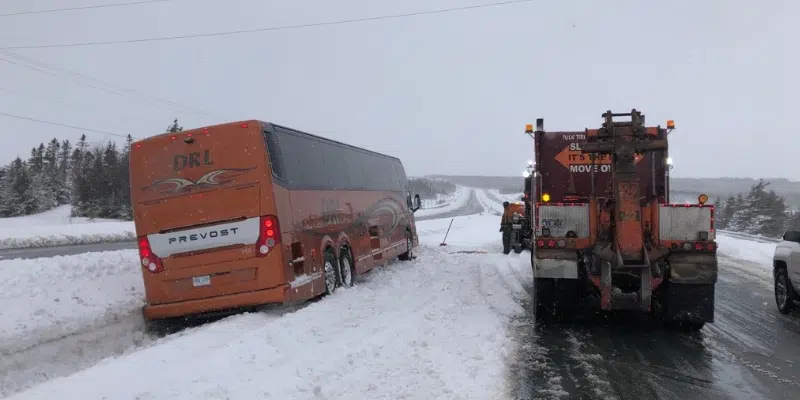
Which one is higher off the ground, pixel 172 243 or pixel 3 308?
pixel 172 243

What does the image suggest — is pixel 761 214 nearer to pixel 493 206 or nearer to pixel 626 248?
pixel 493 206

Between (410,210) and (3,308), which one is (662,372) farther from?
(410,210)

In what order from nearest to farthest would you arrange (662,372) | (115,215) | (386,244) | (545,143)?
(662,372)
(545,143)
(386,244)
(115,215)

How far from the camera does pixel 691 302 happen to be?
7125mm

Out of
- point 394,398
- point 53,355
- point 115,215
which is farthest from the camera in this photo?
point 115,215

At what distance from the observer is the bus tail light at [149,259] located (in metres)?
7.98

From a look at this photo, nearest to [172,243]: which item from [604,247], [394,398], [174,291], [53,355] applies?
[174,291]

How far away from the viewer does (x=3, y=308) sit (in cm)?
787

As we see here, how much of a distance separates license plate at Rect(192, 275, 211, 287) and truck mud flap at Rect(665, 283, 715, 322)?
21.4 ft

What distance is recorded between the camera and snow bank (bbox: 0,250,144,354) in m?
7.45

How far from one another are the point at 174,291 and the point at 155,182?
1681 mm

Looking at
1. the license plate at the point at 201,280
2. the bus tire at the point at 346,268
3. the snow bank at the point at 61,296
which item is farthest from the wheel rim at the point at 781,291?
the snow bank at the point at 61,296

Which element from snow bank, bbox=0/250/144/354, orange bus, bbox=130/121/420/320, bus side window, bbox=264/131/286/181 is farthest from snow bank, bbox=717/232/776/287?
snow bank, bbox=0/250/144/354

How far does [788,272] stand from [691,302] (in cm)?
265
